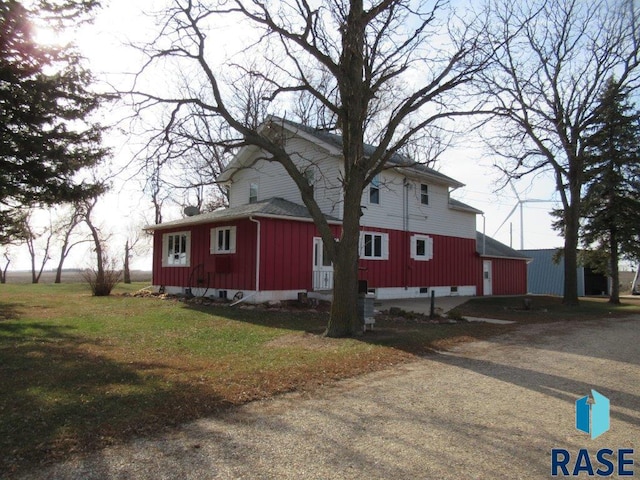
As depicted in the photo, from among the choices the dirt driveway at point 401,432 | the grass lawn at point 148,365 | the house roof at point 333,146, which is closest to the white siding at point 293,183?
the house roof at point 333,146

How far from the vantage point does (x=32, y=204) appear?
47.5 feet

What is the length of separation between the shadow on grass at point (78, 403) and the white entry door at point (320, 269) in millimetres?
11004

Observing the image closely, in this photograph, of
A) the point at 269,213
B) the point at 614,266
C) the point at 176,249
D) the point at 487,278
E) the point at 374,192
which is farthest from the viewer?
the point at 487,278

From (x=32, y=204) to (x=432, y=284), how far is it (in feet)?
57.3

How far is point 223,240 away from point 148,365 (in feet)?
38.6

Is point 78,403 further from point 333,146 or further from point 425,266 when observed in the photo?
point 425,266

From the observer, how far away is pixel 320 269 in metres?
18.5

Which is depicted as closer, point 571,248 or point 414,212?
point 571,248

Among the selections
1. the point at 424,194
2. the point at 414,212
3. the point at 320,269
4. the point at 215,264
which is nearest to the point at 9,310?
the point at 215,264

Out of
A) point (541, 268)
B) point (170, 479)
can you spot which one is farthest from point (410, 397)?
point (541, 268)

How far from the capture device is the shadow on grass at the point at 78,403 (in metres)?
4.07

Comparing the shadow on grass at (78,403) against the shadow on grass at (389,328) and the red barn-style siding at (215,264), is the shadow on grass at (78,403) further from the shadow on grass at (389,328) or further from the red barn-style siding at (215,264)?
the red barn-style siding at (215,264)

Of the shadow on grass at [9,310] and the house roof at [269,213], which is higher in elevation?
the house roof at [269,213]

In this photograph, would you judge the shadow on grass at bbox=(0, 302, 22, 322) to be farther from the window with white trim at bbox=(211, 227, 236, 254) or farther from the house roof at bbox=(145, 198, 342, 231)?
the window with white trim at bbox=(211, 227, 236, 254)
